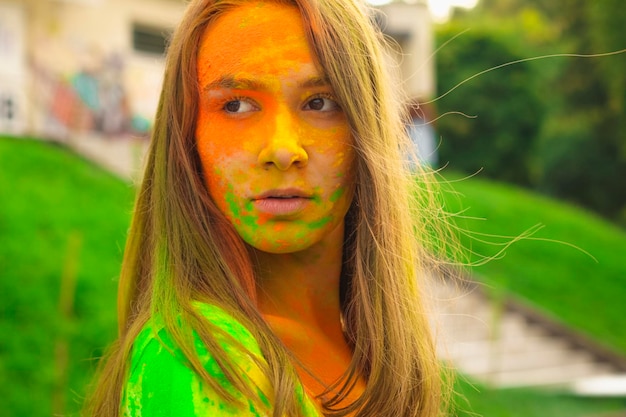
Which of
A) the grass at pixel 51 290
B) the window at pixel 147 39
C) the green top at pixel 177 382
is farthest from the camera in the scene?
the window at pixel 147 39

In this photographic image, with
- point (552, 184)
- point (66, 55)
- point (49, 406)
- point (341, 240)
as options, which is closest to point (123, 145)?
point (66, 55)

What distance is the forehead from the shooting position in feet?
4.33

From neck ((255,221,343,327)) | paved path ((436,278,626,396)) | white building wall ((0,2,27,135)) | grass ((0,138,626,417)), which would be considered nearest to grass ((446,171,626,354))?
grass ((0,138,626,417))

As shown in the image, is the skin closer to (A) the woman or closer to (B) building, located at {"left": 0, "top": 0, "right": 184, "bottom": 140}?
(A) the woman

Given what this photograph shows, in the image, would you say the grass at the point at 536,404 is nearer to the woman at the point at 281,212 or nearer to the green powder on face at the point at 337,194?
the woman at the point at 281,212

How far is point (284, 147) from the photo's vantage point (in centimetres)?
128

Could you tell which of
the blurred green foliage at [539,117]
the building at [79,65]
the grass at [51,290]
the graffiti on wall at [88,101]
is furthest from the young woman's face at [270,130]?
the blurred green foliage at [539,117]

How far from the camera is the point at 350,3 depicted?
144 cm

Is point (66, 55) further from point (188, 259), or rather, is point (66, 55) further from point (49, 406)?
point (188, 259)

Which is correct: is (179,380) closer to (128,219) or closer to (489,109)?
(128,219)

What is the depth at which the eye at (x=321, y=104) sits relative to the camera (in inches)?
52.9

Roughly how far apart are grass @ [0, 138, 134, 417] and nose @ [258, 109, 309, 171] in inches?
131

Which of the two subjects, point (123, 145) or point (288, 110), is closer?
point (288, 110)

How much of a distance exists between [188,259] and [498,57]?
27.6 metres
